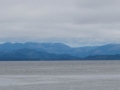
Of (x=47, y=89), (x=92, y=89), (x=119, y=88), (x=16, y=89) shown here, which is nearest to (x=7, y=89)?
(x=16, y=89)

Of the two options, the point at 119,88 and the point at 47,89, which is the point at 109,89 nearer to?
the point at 119,88

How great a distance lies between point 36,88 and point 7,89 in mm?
4952

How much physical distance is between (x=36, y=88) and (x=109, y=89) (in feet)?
40.5

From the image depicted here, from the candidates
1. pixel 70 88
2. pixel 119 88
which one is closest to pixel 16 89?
pixel 70 88

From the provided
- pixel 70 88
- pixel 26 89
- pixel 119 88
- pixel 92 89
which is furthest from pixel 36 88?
pixel 119 88

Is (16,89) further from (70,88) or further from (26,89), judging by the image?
(70,88)

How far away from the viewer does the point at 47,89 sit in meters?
58.9

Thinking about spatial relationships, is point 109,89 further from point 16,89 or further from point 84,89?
point 16,89

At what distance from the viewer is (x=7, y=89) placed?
59969 millimetres

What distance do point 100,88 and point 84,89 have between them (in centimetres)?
313

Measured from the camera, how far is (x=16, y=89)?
60.3 metres

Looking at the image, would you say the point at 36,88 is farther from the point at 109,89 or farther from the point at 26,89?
the point at 109,89

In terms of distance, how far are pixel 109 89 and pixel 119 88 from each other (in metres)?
2.02

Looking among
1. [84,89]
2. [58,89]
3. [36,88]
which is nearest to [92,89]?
[84,89]
